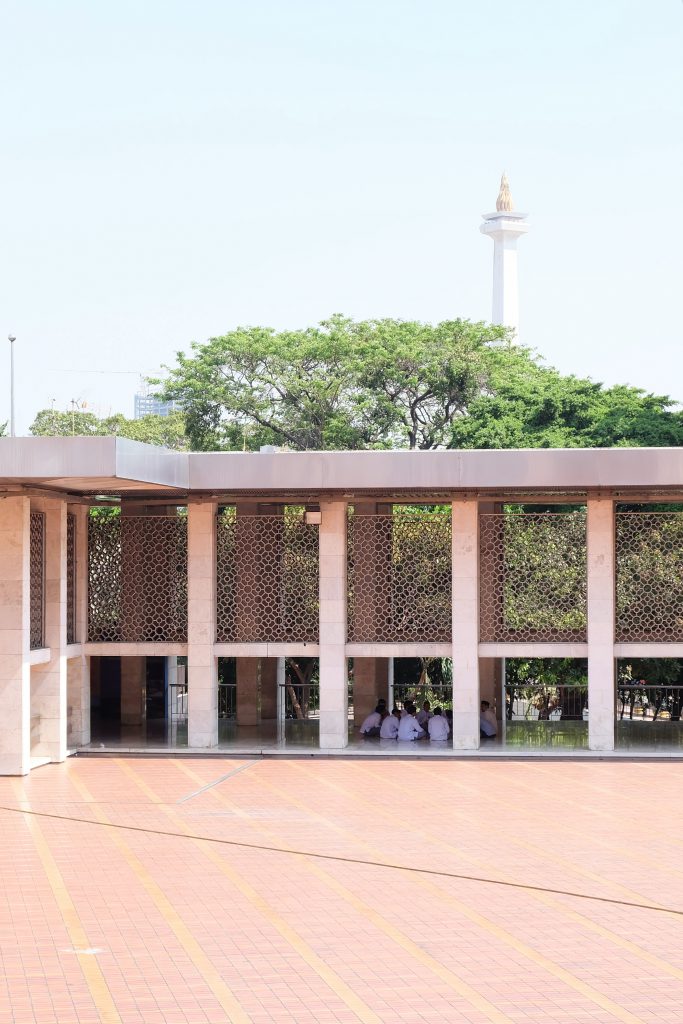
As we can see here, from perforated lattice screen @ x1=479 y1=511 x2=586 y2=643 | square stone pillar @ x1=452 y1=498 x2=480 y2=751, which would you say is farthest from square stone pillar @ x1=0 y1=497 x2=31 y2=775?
perforated lattice screen @ x1=479 y1=511 x2=586 y2=643

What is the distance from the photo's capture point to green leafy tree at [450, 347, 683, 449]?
35562 mm

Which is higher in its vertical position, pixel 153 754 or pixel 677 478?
pixel 677 478

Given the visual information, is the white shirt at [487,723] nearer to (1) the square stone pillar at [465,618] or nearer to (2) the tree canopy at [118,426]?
(1) the square stone pillar at [465,618]

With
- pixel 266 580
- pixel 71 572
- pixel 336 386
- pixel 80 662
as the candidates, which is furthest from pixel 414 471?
pixel 336 386

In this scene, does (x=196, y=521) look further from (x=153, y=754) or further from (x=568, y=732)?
(x=568, y=732)

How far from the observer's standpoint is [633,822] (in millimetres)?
15719

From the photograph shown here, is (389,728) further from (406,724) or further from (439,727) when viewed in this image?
(439,727)

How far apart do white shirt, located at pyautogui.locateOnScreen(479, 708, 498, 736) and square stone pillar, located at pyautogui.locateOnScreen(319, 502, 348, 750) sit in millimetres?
2645

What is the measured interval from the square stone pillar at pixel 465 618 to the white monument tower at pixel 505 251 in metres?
61.1

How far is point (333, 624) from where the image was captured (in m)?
21.2

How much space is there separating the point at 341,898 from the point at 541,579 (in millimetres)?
10109

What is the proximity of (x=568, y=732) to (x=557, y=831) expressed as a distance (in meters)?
8.70

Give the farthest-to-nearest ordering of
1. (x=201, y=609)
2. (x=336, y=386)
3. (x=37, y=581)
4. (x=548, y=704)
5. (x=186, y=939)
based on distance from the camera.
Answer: (x=336, y=386) < (x=548, y=704) < (x=201, y=609) < (x=37, y=581) < (x=186, y=939)

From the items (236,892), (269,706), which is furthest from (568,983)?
(269,706)
